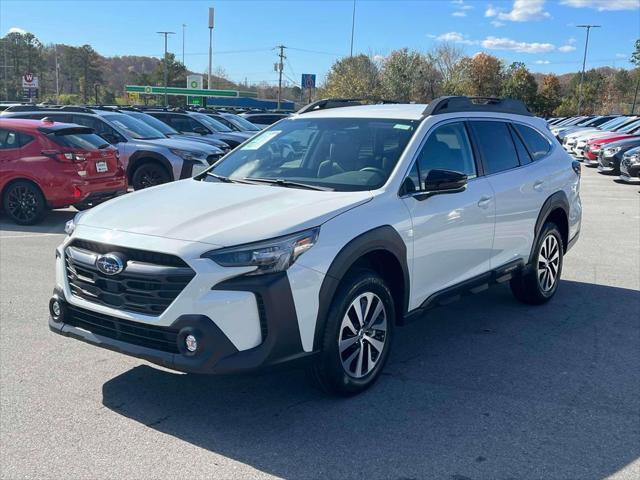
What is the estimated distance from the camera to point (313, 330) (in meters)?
3.73

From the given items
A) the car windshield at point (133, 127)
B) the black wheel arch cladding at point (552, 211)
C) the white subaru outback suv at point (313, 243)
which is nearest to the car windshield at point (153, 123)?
the car windshield at point (133, 127)

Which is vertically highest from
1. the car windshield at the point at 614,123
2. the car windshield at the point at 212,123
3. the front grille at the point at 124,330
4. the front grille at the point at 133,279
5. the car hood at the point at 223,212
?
the car windshield at the point at 614,123

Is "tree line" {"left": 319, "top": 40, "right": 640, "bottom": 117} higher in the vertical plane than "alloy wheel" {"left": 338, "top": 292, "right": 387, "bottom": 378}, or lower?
higher

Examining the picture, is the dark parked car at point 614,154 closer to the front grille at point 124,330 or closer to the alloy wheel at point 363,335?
the alloy wheel at point 363,335

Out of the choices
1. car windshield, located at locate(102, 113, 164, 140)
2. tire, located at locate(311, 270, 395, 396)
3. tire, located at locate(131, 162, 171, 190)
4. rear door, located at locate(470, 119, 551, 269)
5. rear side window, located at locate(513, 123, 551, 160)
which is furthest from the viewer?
car windshield, located at locate(102, 113, 164, 140)

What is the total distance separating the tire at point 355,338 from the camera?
12.7 feet

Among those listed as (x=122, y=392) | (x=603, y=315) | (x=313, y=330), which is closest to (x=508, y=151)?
(x=603, y=315)

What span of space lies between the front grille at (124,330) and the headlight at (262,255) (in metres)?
0.48

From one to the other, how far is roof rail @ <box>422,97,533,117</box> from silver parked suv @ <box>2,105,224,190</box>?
22.1ft

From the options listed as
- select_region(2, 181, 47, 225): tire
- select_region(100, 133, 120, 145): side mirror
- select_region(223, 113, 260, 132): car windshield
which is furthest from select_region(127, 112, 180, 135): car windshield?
select_region(223, 113, 260, 132): car windshield

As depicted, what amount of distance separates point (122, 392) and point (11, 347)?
1276 mm

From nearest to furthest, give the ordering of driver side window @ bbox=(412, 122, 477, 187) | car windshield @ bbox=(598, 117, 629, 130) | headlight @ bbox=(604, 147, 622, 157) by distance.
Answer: driver side window @ bbox=(412, 122, 477, 187), headlight @ bbox=(604, 147, 622, 157), car windshield @ bbox=(598, 117, 629, 130)

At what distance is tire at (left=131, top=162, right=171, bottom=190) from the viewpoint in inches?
493

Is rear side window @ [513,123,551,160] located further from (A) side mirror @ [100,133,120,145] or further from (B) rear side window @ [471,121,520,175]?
(A) side mirror @ [100,133,120,145]
